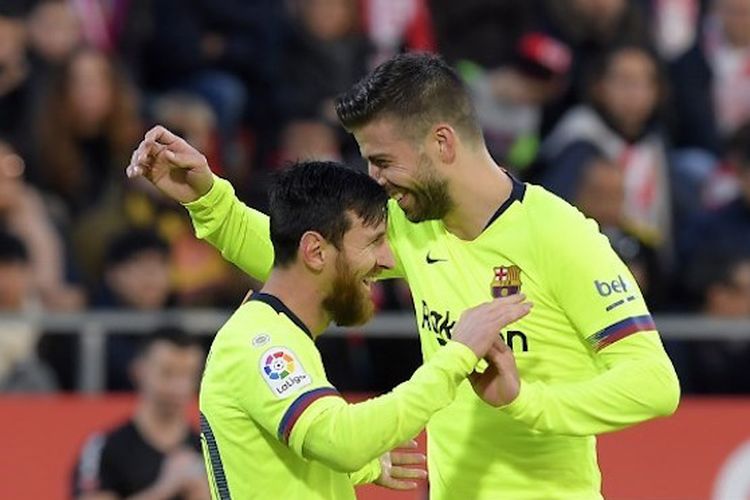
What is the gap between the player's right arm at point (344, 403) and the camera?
16.4 feet

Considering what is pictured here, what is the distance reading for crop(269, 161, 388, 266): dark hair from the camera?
5.24 m

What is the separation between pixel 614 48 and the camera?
35.9 ft

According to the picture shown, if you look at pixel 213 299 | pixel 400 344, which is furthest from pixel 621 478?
pixel 213 299

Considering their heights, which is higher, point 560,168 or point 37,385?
point 560,168

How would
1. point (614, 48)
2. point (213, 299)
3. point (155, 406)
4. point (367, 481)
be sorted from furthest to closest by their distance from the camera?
1. point (614, 48)
2. point (213, 299)
3. point (155, 406)
4. point (367, 481)

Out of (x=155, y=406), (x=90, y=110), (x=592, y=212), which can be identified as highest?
(x=90, y=110)

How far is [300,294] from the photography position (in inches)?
208

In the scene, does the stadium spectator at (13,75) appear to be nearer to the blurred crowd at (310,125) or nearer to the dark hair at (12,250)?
the blurred crowd at (310,125)

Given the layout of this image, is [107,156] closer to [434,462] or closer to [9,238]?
[9,238]

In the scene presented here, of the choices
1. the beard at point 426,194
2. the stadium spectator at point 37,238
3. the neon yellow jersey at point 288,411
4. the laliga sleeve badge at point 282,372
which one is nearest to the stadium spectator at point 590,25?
the stadium spectator at point 37,238

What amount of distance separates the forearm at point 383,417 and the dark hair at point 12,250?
481cm

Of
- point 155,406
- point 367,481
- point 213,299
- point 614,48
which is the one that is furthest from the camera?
point 614,48

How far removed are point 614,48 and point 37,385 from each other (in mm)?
3814

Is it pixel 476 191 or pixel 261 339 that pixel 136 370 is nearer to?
pixel 476 191
